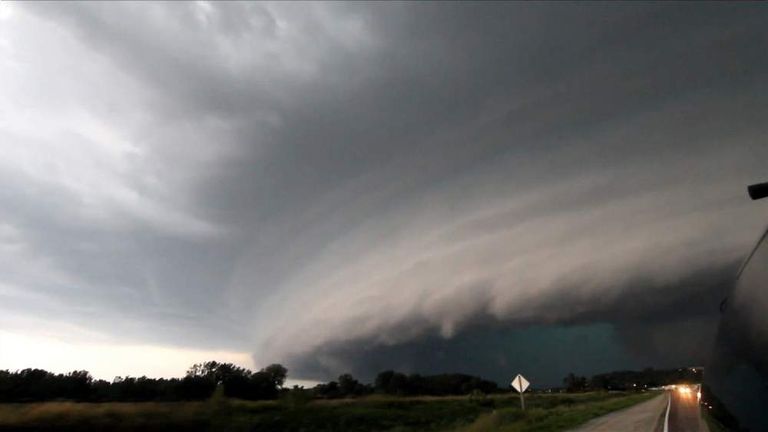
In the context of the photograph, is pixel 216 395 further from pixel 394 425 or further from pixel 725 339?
pixel 725 339

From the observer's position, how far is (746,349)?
13.8ft

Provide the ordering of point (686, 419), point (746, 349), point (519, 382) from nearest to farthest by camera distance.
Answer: point (746, 349), point (519, 382), point (686, 419)

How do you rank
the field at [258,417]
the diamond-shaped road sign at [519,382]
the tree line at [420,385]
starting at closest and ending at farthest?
the diamond-shaped road sign at [519,382]
the field at [258,417]
the tree line at [420,385]

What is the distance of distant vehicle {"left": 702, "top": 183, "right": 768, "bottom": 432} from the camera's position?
3844 millimetres

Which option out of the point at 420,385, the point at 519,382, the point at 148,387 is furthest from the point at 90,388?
the point at 420,385

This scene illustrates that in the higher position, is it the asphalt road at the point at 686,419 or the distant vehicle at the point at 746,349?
the distant vehicle at the point at 746,349

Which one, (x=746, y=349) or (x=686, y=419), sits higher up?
(x=746, y=349)

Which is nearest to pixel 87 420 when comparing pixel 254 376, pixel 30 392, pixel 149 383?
pixel 30 392

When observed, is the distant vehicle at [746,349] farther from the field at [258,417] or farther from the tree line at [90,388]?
the tree line at [90,388]

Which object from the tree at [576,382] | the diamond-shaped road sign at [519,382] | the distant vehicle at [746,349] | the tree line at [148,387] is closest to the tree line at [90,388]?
the tree line at [148,387]

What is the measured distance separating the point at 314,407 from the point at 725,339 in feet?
193

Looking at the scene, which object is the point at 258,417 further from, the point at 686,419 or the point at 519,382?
the point at 686,419

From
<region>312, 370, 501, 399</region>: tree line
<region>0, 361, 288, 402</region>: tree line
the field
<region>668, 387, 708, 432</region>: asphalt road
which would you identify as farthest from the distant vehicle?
<region>312, 370, 501, 399</region>: tree line

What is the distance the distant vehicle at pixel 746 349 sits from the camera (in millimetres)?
3844
